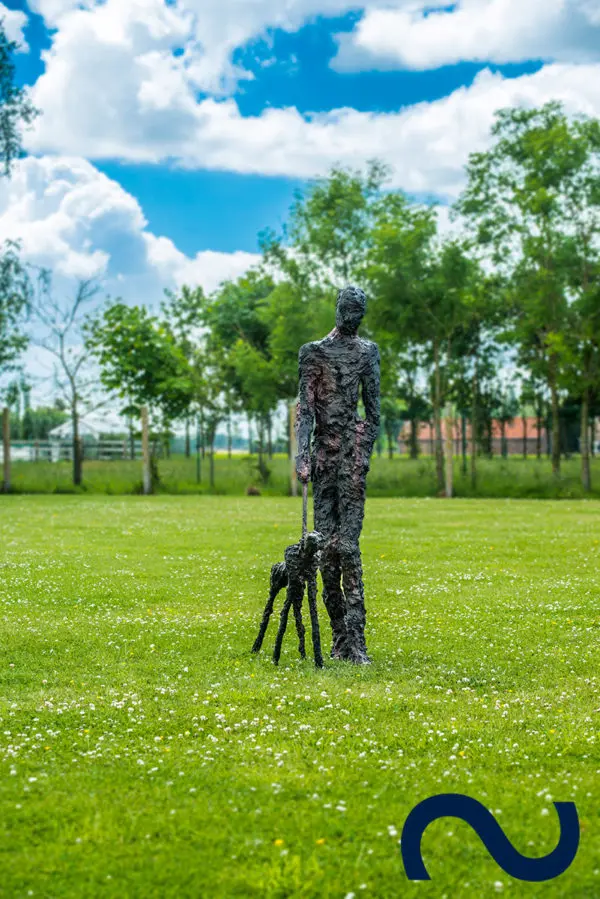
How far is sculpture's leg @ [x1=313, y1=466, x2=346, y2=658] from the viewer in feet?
33.8

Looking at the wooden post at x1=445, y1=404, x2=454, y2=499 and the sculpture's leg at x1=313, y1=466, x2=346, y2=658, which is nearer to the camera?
the sculpture's leg at x1=313, y1=466, x2=346, y2=658

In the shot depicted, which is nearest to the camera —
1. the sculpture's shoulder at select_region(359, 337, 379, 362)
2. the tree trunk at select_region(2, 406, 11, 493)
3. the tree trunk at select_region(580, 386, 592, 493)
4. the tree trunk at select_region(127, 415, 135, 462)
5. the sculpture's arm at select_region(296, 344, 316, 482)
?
the sculpture's arm at select_region(296, 344, 316, 482)

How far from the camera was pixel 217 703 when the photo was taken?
8586 mm

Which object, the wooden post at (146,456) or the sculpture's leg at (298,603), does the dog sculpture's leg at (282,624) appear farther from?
the wooden post at (146,456)

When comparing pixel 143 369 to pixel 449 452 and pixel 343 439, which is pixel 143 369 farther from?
pixel 343 439

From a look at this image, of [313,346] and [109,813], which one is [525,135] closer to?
[313,346]

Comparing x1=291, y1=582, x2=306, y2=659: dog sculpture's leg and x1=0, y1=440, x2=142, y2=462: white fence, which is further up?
x1=0, y1=440, x2=142, y2=462: white fence

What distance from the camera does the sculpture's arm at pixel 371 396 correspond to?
33.8 feet

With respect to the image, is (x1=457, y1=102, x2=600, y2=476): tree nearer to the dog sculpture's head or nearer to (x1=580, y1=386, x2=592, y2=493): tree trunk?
(x1=580, y1=386, x2=592, y2=493): tree trunk

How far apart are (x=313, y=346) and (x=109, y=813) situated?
561 cm

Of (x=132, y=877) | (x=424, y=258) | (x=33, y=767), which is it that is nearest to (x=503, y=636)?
(x=33, y=767)

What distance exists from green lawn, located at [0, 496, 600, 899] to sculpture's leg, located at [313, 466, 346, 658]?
59cm

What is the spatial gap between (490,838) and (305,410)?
210 inches

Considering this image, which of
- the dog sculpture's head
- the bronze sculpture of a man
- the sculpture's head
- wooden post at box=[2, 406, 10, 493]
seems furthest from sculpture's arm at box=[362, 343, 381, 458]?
wooden post at box=[2, 406, 10, 493]
